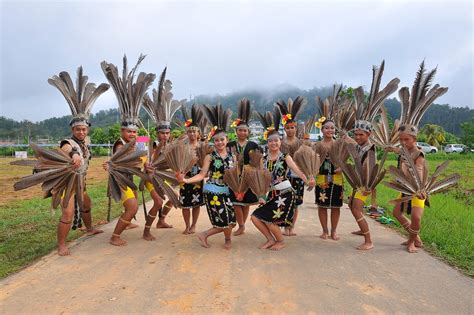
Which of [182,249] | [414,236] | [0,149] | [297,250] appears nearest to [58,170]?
[182,249]

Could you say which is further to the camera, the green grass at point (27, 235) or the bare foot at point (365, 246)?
the bare foot at point (365, 246)

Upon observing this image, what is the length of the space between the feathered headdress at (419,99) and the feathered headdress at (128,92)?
399cm

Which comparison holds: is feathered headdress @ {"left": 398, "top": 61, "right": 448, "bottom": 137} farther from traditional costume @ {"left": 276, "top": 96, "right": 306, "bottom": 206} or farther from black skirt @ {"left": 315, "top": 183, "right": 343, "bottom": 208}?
traditional costume @ {"left": 276, "top": 96, "right": 306, "bottom": 206}

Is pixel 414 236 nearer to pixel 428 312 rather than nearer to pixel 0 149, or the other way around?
pixel 428 312

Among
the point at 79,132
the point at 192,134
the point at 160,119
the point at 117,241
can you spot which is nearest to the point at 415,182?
the point at 192,134

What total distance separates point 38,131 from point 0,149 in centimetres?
3124

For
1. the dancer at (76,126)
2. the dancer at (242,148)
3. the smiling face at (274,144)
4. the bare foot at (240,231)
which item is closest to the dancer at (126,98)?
the dancer at (76,126)

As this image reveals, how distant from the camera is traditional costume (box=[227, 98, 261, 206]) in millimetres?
5281

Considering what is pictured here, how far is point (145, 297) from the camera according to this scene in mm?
3354

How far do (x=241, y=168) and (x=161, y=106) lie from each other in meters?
1.83

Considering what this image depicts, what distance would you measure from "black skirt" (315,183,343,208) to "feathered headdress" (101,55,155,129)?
3.08 metres

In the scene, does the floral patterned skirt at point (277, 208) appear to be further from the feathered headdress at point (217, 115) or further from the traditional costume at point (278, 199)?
the feathered headdress at point (217, 115)

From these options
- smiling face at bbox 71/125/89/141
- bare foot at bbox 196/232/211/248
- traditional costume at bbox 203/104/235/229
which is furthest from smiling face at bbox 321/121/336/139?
smiling face at bbox 71/125/89/141

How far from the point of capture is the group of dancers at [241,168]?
15.7 ft
